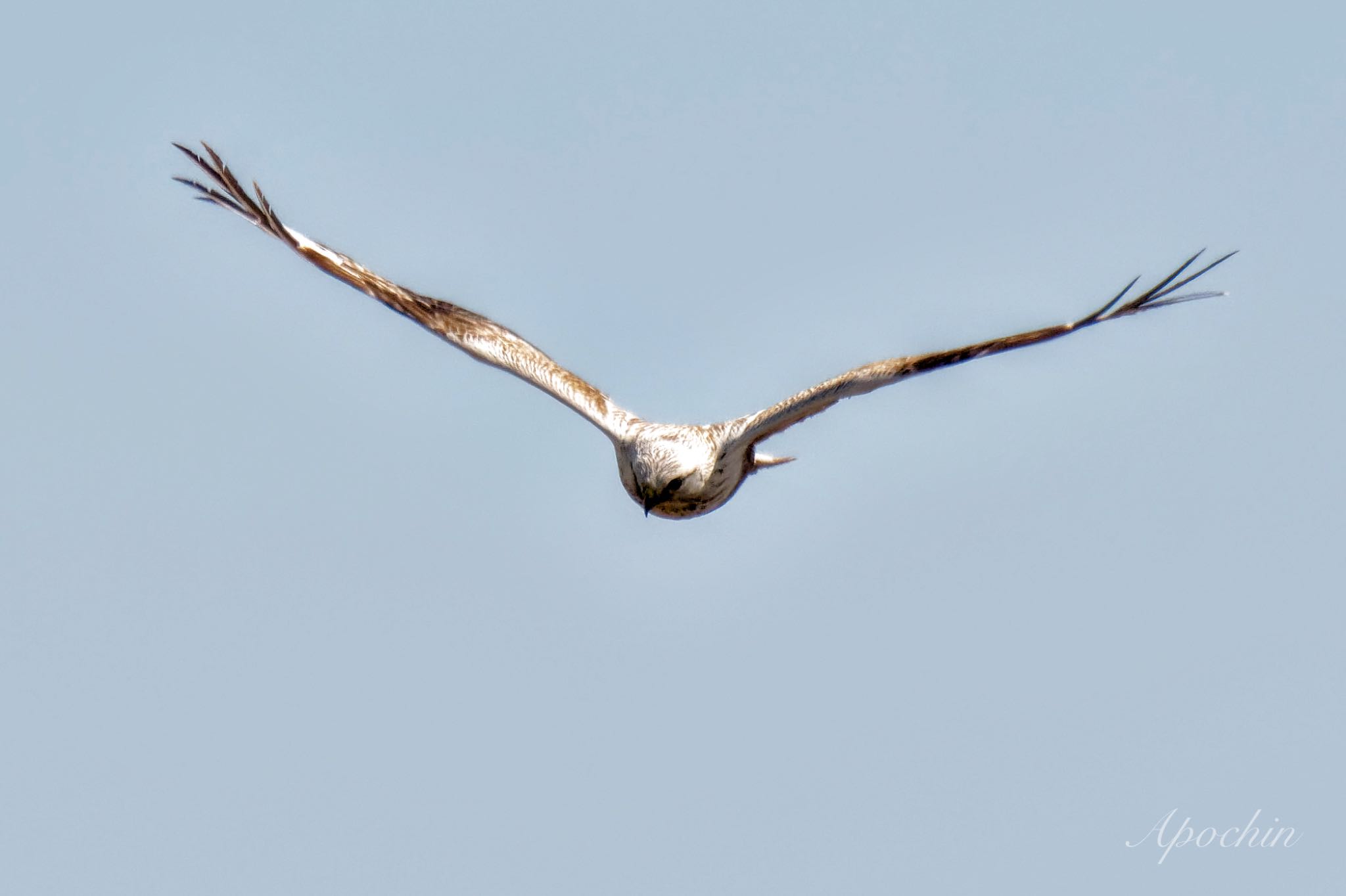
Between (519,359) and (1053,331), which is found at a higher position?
(519,359)

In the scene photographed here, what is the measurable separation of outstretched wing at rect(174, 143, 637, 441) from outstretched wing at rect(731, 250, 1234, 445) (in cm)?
196

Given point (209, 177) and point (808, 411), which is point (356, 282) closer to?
point (209, 177)

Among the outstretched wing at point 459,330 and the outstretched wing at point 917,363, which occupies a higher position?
the outstretched wing at point 459,330

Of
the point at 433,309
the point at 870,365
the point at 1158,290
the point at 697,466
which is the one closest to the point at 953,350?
the point at 870,365

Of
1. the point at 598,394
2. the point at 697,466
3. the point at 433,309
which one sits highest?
the point at 433,309

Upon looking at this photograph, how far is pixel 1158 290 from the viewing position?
1413 centimetres

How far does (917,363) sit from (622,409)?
407 centimetres

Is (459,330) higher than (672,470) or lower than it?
higher

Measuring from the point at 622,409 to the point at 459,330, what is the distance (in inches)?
70.3

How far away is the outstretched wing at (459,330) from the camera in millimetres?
16922

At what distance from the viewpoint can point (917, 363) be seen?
14688 mm

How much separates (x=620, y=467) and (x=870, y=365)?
344cm

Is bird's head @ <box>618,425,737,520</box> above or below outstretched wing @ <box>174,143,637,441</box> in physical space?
below

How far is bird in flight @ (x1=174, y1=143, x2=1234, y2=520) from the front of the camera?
16.1m
